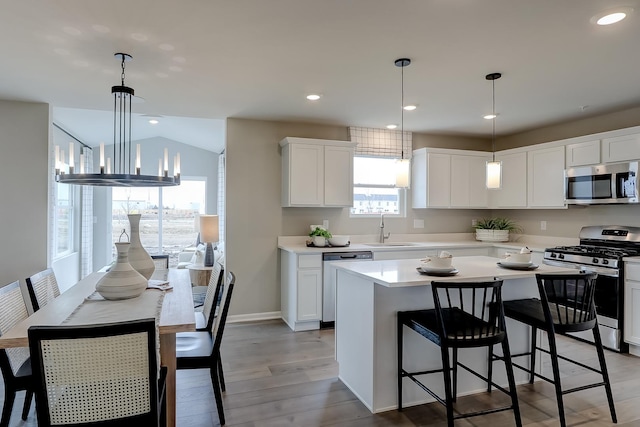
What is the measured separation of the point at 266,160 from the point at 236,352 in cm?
221

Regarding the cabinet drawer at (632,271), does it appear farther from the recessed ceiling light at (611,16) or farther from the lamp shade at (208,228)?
the lamp shade at (208,228)

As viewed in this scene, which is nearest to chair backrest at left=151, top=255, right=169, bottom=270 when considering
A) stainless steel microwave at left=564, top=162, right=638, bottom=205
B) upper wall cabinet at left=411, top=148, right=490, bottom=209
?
upper wall cabinet at left=411, top=148, right=490, bottom=209

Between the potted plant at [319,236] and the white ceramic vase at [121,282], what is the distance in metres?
2.32

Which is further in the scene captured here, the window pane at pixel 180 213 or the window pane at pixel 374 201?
the window pane at pixel 180 213

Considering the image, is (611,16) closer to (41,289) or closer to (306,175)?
(306,175)

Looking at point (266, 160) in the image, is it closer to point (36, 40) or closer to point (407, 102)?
point (407, 102)

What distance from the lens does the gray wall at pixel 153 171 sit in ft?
24.7

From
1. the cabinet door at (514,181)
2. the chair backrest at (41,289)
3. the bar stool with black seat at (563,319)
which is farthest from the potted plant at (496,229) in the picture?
the chair backrest at (41,289)

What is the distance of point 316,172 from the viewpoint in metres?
4.55

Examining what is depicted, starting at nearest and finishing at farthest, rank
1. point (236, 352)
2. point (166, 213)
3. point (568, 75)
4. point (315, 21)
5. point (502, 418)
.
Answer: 1. point (315, 21)
2. point (502, 418)
3. point (568, 75)
4. point (236, 352)
5. point (166, 213)

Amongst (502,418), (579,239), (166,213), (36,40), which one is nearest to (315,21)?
(36,40)

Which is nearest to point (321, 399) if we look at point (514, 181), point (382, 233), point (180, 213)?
point (382, 233)

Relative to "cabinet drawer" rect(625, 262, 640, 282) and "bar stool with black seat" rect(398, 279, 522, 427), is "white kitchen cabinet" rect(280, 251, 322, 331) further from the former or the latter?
"cabinet drawer" rect(625, 262, 640, 282)

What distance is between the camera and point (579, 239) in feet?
14.7
